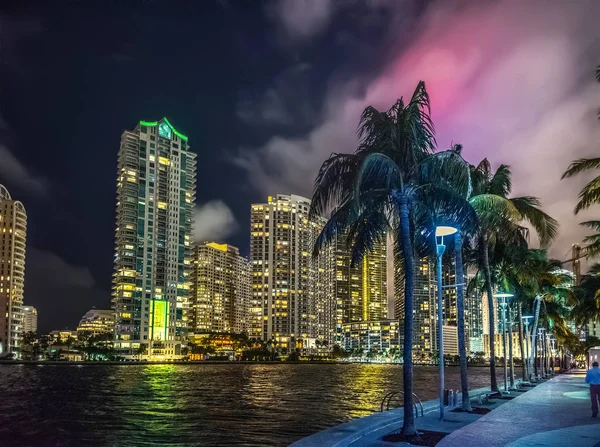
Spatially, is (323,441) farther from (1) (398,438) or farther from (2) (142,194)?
(2) (142,194)

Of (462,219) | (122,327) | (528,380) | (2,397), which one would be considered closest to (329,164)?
(462,219)

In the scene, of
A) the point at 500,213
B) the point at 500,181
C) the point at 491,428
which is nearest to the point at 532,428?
the point at 491,428

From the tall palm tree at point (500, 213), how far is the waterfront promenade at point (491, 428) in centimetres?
649

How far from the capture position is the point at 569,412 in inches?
852

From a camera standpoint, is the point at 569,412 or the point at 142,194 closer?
the point at 569,412

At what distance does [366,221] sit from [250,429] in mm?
13351

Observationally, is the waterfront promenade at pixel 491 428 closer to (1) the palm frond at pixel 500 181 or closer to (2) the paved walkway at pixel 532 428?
(2) the paved walkway at pixel 532 428

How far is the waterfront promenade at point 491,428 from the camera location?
14.0 m

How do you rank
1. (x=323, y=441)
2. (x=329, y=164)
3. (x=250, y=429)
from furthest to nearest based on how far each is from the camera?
1. (x=250, y=429)
2. (x=329, y=164)
3. (x=323, y=441)

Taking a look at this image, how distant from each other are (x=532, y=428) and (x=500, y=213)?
7.68 m

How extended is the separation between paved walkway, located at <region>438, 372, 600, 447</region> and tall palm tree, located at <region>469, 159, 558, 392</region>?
6401 millimetres

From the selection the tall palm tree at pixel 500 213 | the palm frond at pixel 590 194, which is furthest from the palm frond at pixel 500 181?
the palm frond at pixel 590 194

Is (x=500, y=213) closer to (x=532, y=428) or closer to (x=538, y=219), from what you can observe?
(x=538, y=219)

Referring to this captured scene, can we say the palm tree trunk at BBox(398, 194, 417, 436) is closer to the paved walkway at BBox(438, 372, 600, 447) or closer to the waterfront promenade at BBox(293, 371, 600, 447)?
the waterfront promenade at BBox(293, 371, 600, 447)
